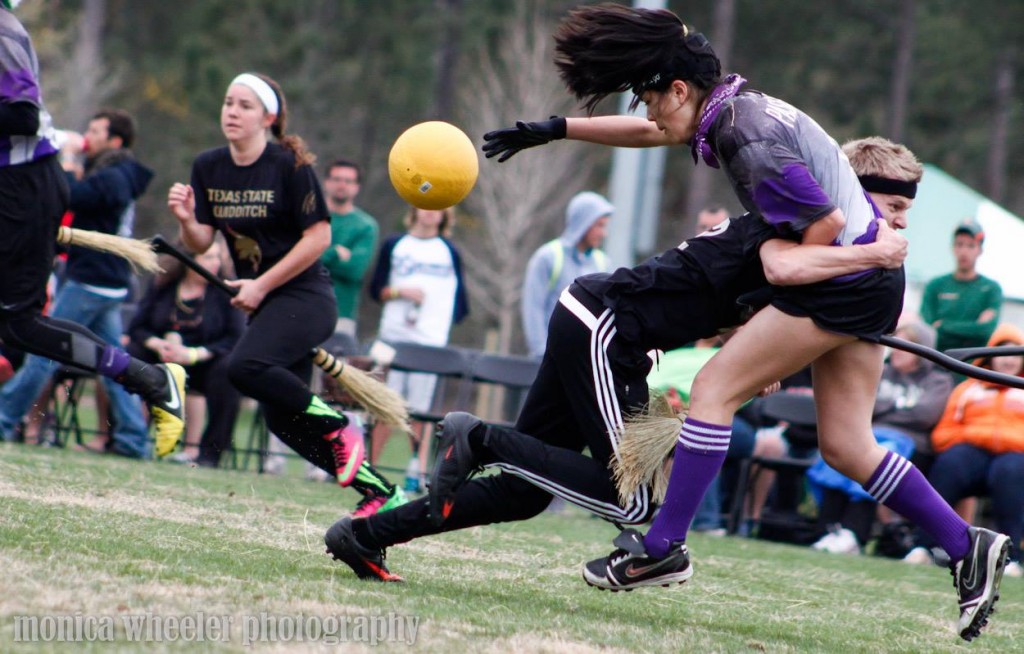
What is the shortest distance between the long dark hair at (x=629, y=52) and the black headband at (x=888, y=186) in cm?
84

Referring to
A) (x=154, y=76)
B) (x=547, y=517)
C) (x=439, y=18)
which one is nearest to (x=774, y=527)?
(x=547, y=517)

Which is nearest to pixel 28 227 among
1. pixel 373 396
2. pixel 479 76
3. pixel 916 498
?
pixel 373 396

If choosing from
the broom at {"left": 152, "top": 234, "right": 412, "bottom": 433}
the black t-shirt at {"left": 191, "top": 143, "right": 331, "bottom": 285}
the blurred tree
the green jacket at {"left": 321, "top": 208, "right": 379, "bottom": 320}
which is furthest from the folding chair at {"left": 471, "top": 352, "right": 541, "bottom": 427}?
the blurred tree

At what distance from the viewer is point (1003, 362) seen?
876 centimetres

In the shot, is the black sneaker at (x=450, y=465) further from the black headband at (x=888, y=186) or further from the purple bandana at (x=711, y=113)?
the black headband at (x=888, y=186)

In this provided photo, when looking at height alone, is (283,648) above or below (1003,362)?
below

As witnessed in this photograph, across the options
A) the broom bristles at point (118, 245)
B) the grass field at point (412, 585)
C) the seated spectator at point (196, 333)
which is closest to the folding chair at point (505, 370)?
the seated spectator at point (196, 333)

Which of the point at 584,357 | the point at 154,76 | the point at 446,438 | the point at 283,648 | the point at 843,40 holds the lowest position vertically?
the point at 283,648

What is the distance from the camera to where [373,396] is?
6.97 metres

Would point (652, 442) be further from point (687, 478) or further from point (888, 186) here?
point (888, 186)

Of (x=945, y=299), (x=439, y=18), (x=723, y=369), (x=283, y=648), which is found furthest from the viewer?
(x=439, y=18)

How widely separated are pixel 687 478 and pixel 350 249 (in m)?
6.36

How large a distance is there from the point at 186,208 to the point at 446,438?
240 centimetres

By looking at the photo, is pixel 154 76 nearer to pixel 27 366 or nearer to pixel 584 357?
pixel 27 366
